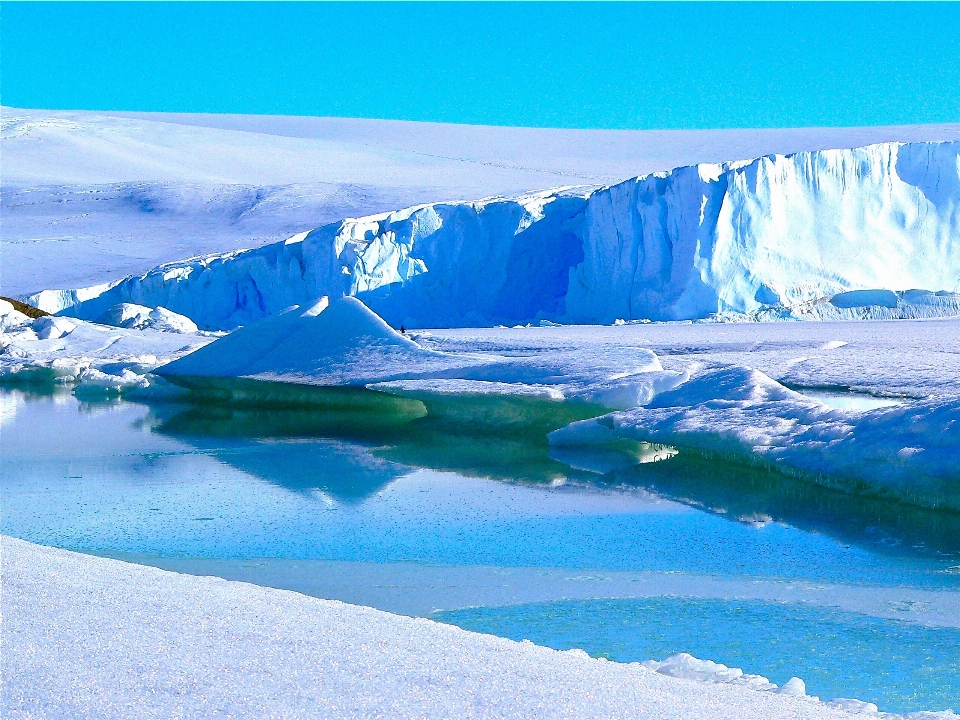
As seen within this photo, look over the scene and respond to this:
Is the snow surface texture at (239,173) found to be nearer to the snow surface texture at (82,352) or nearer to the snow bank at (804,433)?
the snow surface texture at (82,352)

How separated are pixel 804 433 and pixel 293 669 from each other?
10.4ft

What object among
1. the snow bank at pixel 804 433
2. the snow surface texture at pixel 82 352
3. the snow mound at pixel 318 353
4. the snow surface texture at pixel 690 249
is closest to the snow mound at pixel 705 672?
the snow bank at pixel 804 433

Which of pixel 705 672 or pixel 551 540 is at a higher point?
pixel 551 540

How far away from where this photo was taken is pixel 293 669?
1814 mm

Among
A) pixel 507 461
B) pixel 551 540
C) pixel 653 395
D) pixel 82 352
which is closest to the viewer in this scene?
pixel 551 540

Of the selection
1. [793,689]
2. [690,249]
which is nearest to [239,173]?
[690,249]

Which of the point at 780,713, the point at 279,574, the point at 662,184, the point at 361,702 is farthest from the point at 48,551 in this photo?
the point at 662,184

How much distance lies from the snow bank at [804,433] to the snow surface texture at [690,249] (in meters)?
6.83

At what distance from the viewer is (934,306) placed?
11.9 meters

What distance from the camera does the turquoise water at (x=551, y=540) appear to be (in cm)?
270

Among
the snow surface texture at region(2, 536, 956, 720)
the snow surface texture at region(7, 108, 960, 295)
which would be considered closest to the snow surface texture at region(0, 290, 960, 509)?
the snow surface texture at region(2, 536, 956, 720)

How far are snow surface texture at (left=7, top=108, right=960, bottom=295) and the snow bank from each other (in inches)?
585

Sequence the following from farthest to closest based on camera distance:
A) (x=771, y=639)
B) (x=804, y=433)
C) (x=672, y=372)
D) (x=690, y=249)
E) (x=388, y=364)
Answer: (x=690, y=249) < (x=388, y=364) < (x=672, y=372) < (x=804, y=433) < (x=771, y=639)

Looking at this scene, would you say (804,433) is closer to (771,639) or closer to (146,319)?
(771,639)
